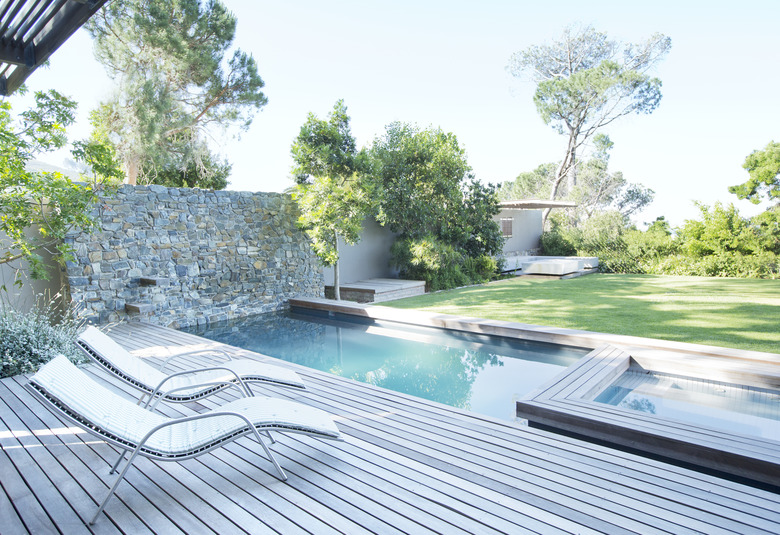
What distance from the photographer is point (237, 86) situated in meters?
13.9

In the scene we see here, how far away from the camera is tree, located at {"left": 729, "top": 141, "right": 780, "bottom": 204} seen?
1683cm

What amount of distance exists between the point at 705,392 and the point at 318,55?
23746 millimetres

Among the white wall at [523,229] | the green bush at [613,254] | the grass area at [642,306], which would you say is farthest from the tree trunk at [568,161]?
the grass area at [642,306]

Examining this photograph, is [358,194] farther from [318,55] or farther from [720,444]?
[318,55]

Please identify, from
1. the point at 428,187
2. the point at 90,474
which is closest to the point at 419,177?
the point at 428,187

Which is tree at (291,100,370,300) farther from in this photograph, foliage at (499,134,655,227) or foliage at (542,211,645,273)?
foliage at (499,134,655,227)

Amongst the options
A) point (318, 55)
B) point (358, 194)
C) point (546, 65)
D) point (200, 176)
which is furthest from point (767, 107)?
point (200, 176)

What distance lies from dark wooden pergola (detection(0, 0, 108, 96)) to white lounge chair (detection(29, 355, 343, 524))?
237 cm

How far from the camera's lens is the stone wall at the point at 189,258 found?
23.7 ft

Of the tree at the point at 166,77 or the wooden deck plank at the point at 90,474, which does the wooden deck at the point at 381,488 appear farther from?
the tree at the point at 166,77

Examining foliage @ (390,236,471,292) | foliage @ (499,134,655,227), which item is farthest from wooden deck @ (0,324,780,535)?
foliage @ (499,134,655,227)

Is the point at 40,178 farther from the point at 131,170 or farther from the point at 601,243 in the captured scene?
the point at 601,243

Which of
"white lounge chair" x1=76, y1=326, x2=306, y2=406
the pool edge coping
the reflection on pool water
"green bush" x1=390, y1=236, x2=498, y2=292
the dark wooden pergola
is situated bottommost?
the reflection on pool water

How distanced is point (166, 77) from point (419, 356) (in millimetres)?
11316
